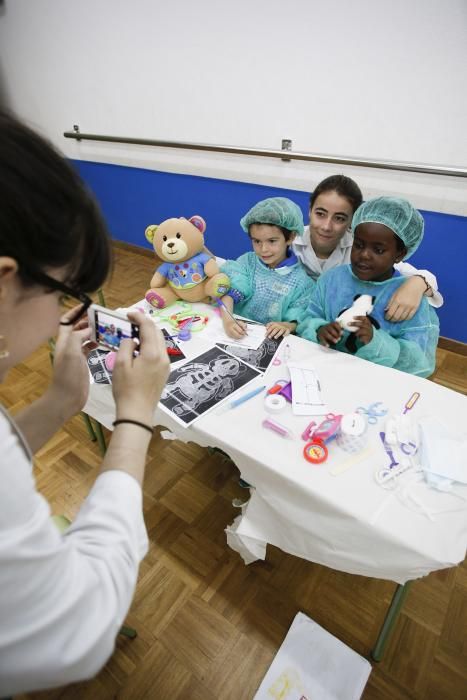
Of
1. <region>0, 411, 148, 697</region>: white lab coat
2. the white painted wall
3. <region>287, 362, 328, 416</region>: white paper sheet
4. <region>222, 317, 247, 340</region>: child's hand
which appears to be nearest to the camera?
<region>0, 411, 148, 697</region>: white lab coat

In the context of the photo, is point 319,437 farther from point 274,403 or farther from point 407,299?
point 407,299

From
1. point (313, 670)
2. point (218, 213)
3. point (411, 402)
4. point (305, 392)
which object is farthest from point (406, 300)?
point (218, 213)

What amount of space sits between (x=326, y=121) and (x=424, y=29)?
553 millimetres

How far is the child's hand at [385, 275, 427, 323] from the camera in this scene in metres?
1.13

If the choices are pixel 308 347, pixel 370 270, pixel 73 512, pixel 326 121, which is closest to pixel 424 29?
pixel 326 121

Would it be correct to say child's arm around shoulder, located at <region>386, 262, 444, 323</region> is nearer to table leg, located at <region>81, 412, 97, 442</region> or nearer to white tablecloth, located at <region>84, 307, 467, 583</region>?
white tablecloth, located at <region>84, 307, 467, 583</region>

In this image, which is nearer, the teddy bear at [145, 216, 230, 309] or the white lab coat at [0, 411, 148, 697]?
the white lab coat at [0, 411, 148, 697]

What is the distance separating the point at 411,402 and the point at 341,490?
0.37 m

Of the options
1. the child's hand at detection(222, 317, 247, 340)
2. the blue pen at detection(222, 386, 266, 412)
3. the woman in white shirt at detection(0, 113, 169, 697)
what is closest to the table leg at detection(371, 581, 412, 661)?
the blue pen at detection(222, 386, 266, 412)

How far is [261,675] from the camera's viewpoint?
0.97 meters

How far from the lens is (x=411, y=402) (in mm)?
942

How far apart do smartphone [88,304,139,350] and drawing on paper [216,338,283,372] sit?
40 cm

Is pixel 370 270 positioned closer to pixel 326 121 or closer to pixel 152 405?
pixel 152 405

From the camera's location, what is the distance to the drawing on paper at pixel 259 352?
3.61 ft
